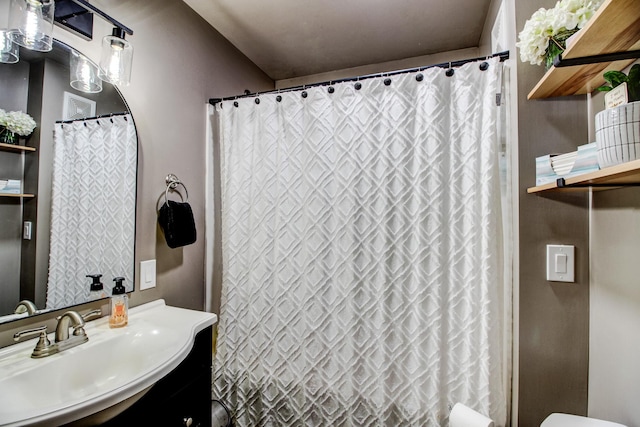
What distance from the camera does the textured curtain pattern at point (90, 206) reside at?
112cm

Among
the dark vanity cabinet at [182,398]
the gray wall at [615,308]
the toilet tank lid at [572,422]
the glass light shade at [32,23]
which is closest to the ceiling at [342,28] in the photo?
the glass light shade at [32,23]

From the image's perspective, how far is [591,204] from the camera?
3.58ft

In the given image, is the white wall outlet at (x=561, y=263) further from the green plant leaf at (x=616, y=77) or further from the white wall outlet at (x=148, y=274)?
the white wall outlet at (x=148, y=274)

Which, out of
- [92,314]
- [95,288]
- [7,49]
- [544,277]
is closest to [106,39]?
[7,49]

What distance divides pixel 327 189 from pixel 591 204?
1.07 meters

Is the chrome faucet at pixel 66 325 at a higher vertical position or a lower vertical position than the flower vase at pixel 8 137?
lower

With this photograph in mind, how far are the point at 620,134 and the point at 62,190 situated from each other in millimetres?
1727

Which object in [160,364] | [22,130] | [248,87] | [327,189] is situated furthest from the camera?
[248,87]

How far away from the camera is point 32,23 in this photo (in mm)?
938

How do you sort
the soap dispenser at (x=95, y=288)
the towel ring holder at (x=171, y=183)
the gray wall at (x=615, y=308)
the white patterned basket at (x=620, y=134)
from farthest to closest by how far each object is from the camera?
the towel ring holder at (x=171, y=183)
the soap dispenser at (x=95, y=288)
the gray wall at (x=615, y=308)
the white patterned basket at (x=620, y=134)

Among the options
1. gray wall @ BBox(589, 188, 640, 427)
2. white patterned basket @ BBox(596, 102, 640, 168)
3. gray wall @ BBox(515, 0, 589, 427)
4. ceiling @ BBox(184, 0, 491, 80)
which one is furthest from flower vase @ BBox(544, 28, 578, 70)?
ceiling @ BBox(184, 0, 491, 80)

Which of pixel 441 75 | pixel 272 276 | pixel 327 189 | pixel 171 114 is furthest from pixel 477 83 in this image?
pixel 171 114

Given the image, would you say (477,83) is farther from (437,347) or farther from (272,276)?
(272,276)

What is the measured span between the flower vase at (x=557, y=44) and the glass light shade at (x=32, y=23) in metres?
1.63
